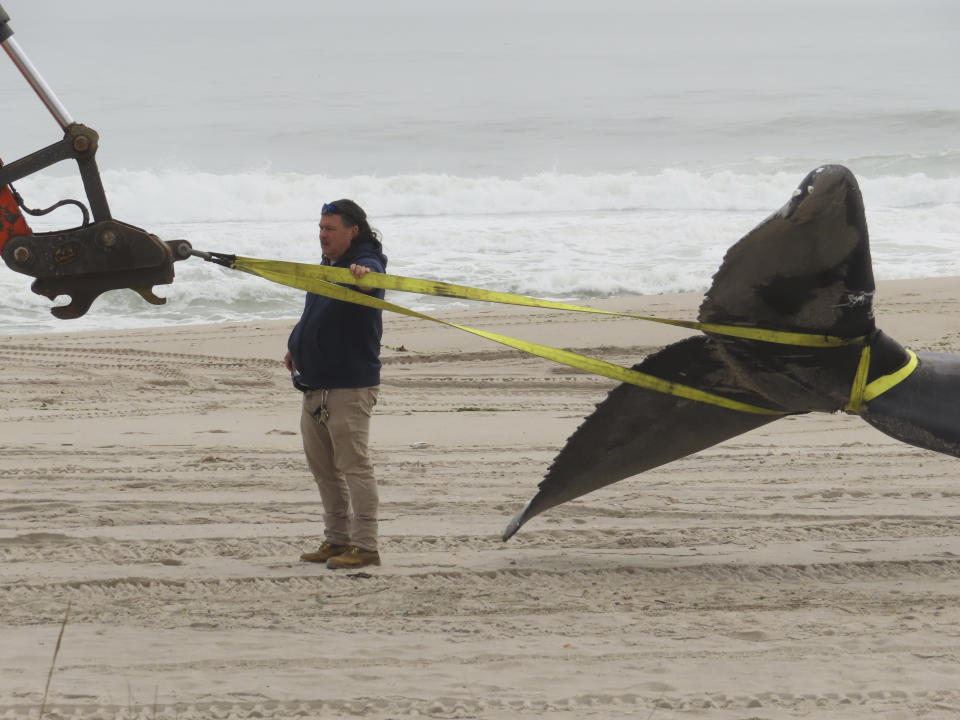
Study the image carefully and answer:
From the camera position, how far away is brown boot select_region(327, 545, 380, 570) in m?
5.01

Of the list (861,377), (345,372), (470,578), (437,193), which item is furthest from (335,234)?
(437,193)

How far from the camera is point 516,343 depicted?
4703mm

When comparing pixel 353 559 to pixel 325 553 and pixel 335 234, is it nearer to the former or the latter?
pixel 325 553

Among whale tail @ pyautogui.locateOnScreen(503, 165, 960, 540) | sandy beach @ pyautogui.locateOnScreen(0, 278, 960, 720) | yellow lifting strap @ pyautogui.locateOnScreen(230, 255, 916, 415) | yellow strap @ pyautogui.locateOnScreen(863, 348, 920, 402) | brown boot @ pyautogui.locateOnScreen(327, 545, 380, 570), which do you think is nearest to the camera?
sandy beach @ pyautogui.locateOnScreen(0, 278, 960, 720)

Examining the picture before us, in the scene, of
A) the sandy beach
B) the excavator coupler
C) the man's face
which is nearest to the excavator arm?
the excavator coupler

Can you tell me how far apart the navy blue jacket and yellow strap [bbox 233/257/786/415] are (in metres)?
0.14

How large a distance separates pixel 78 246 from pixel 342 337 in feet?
3.93

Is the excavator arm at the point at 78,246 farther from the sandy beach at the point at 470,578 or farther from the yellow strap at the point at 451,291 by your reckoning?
the sandy beach at the point at 470,578

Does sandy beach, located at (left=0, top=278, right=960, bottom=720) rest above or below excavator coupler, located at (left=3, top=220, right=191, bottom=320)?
below

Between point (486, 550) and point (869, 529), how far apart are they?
1.79 m

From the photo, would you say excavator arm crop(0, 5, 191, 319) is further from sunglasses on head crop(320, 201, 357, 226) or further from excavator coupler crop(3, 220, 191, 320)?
sunglasses on head crop(320, 201, 357, 226)

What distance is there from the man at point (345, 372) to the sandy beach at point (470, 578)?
0.25 metres

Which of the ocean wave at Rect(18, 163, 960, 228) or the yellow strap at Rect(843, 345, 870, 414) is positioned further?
the ocean wave at Rect(18, 163, 960, 228)

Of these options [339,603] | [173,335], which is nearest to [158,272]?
[339,603]
